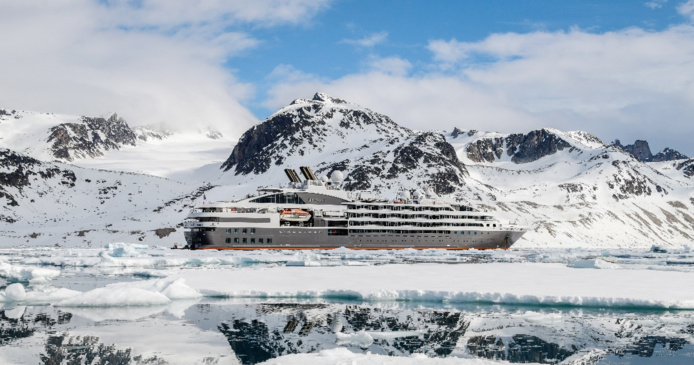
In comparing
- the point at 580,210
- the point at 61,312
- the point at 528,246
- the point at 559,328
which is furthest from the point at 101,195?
the point at 559,328

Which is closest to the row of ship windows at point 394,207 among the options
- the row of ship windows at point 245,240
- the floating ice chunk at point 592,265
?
the row of ship windows at point 245,240

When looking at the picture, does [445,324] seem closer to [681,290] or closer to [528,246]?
[681,290]

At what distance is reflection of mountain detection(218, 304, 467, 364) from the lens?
63.1ft

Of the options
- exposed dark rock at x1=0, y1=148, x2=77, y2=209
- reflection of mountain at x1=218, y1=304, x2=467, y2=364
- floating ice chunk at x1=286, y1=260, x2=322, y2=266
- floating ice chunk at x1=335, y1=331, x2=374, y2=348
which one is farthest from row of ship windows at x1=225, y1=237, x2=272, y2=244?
exposed dark rock at x1=0, y1=148, x2=77, y2=209

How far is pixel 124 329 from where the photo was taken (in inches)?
867

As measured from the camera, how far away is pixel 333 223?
100 m

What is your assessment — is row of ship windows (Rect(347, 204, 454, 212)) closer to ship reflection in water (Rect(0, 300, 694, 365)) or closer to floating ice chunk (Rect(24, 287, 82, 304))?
ship reflection in water (Rect(0, 300, 694, 365))

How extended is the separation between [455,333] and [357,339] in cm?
423

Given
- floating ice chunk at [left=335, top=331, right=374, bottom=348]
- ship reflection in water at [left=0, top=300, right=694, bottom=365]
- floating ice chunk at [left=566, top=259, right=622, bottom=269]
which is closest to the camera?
ship reflection in water at [left=0, top=300, right=694, bottom=365]

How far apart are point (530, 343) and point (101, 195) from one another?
7189 inches

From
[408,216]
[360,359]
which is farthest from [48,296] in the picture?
[408,216]

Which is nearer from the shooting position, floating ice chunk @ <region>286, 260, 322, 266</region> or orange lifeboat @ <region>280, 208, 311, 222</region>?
floating ice chunk @ <region>286, 260, 322, 266</region>

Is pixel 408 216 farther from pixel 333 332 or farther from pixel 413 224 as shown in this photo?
pixel 333 332

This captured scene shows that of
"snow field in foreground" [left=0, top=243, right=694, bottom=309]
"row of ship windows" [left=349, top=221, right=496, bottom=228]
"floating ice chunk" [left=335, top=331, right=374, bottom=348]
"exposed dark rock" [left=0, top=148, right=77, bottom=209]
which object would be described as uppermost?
"exposed dark rock" [left=0, top=148, right=77, bottom=209]
